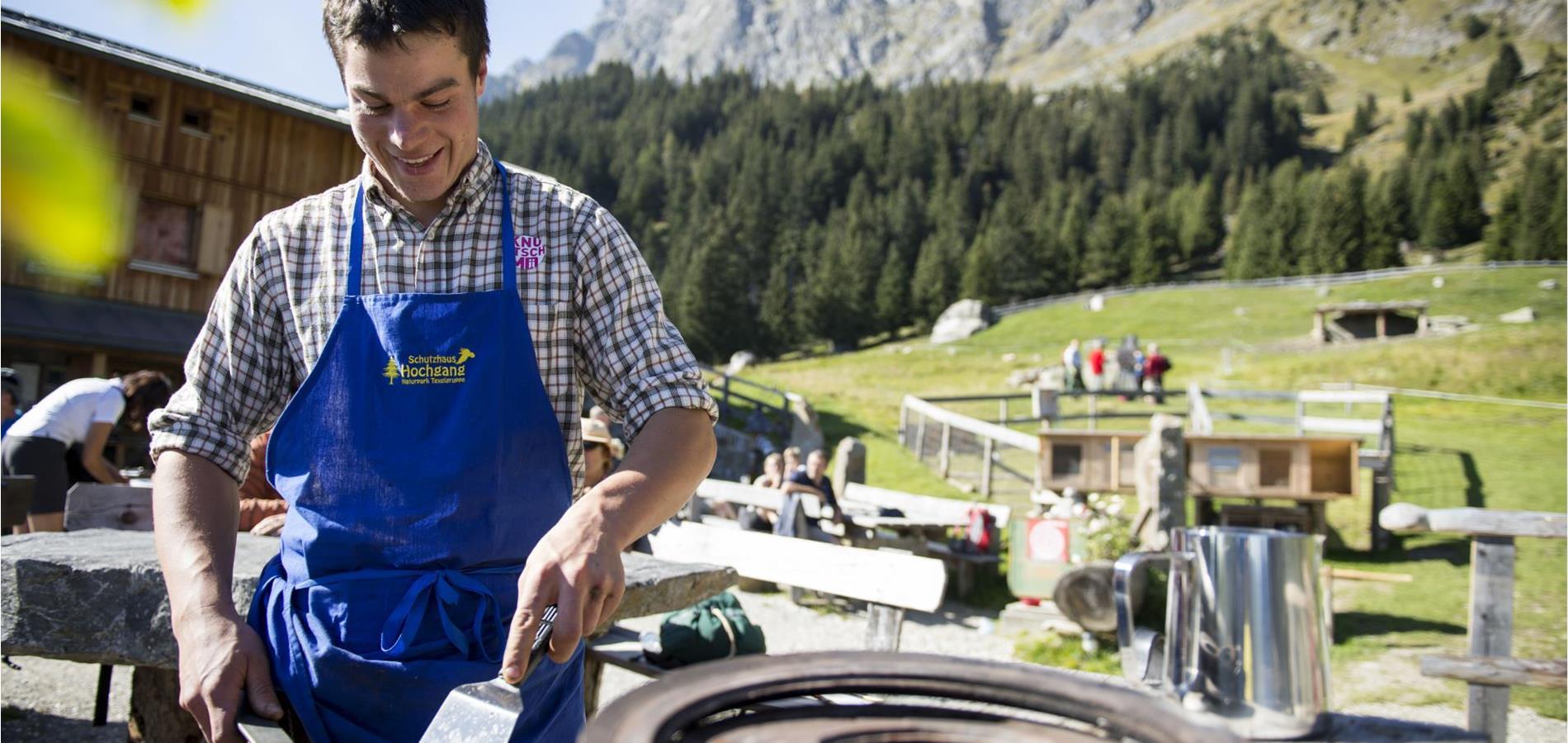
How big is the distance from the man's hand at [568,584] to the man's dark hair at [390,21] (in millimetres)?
689

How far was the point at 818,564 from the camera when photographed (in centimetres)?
424

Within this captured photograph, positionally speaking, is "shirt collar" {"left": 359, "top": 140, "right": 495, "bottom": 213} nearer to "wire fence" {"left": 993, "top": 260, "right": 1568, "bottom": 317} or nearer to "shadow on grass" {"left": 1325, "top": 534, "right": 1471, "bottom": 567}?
"shadow on grass" {"left": 1325, "top": 534, "right": 1471, "bottom": 567}

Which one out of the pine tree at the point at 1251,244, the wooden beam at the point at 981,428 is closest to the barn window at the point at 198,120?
the wooden beam at the point at 981,428

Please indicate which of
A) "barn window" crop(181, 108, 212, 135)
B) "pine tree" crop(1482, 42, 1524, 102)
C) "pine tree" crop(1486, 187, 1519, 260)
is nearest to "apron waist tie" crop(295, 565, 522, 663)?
"barn window" crop(181, 108, 212, 135)

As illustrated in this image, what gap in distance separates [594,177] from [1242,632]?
103850mm

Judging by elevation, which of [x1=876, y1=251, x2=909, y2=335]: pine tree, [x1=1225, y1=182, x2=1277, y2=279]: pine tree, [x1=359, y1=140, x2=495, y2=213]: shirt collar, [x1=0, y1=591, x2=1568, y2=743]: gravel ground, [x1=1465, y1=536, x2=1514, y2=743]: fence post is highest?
[x1=1225, y1=182, x2=1277, y2=279]: pine tree

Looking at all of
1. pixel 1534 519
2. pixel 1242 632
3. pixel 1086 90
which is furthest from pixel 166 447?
pixel 1086 90

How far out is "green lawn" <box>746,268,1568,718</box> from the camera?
8781 mm

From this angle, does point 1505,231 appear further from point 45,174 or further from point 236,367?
point 45,174

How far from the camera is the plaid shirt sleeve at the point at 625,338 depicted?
57.1 inches

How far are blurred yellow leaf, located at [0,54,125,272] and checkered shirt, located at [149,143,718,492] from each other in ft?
1.14

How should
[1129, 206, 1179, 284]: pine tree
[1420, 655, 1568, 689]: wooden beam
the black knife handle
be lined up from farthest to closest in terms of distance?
[1129, 206, 1179, 284]: pine tree
[1420, 655, 1568, 689]: wooden beam
the black knife handle

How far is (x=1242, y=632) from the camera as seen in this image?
297cm

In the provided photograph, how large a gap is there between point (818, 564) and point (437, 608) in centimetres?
294
